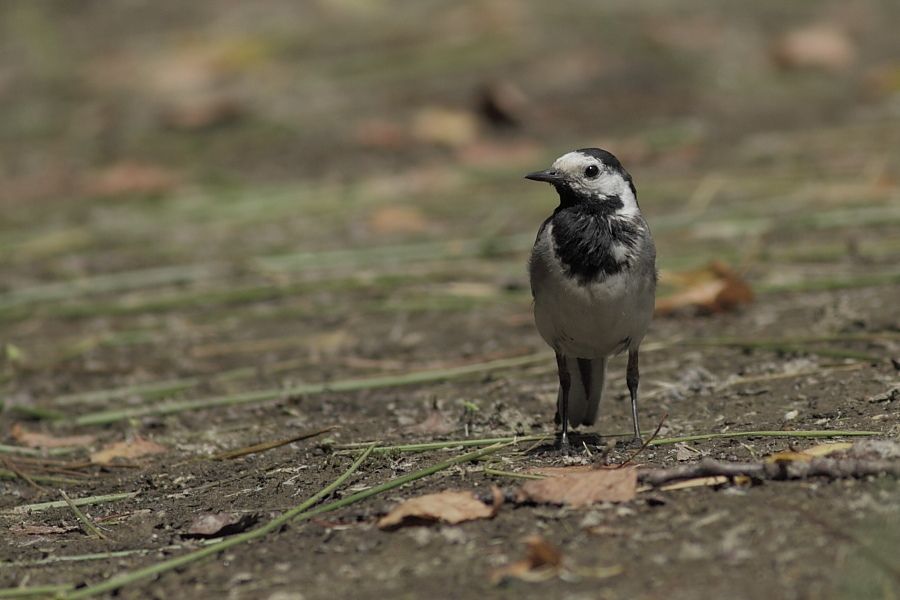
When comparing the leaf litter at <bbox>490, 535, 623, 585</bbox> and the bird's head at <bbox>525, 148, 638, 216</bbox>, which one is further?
the bird's head at <bbox>525, 148, 638, 216</bbox>

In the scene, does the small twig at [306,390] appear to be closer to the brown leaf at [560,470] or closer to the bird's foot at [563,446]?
the bird's foot at [563,446]

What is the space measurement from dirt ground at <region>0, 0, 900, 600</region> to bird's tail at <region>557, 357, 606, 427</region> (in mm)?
160

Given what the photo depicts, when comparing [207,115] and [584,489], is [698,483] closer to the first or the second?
[584,489]

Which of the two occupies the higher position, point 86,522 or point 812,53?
point 812,53

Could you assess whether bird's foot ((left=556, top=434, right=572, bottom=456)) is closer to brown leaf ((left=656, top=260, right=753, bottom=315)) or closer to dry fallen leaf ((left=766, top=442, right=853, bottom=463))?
dry fallen leaf ((left=766, top=442, right=853, bottom=463))

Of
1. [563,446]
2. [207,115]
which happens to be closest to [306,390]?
[563,446]

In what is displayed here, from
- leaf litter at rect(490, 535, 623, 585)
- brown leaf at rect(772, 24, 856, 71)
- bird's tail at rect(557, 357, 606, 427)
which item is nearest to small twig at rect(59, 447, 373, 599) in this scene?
leaf litter at rect(490, 535, 623, 585)

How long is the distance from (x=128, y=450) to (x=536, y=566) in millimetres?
2093

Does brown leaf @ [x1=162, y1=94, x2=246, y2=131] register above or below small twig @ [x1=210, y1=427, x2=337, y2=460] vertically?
above

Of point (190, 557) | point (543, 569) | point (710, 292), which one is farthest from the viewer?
point (710, 292)

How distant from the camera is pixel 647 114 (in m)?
9.12

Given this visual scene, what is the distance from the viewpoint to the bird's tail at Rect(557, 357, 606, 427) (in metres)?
4.43

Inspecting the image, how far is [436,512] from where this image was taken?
132 inches

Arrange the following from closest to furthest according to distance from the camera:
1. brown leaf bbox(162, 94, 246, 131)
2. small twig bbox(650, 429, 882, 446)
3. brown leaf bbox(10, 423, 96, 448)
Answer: small twig bbox(650, 429, 882, 446)
brown leaf bbox(10, 423, 96, 448)
brown leaf bbox(162, 94, 246, 131)
